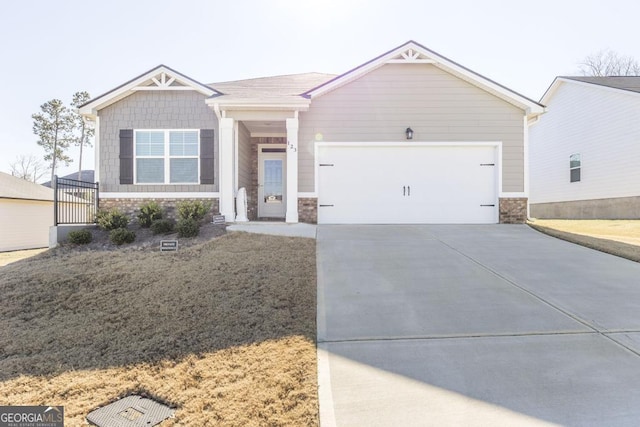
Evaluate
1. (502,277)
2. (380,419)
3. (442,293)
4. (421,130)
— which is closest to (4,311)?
(380,419)

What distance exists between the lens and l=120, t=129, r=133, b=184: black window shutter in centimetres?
992

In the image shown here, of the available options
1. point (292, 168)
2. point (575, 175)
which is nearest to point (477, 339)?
point (292, 168)

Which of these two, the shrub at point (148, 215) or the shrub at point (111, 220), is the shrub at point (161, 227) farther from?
the shrub at point (111, 220)

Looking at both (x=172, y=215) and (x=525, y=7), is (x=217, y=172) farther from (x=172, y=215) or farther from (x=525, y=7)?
(x=525, y=7)

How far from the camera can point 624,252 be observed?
21.6 feet

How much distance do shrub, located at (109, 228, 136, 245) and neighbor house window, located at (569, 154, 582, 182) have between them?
16.6 metres

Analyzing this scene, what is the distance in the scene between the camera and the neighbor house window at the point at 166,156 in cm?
999

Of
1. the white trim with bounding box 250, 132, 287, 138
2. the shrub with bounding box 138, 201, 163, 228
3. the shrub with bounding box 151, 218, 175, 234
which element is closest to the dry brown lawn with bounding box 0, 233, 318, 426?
the shrub with bounding box 151, 218, 175, 234

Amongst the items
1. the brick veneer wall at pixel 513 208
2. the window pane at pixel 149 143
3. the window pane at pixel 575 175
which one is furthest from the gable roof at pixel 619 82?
the window pane at pixel 149 143

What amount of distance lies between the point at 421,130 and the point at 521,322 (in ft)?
22.7

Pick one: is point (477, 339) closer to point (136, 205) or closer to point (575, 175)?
point (136, 205)

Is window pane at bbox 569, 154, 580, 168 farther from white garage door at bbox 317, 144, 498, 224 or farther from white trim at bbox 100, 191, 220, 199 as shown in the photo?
white trim at bbox 100, 191, 220, 199

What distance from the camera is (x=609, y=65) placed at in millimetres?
26375

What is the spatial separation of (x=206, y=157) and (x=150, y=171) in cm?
158
